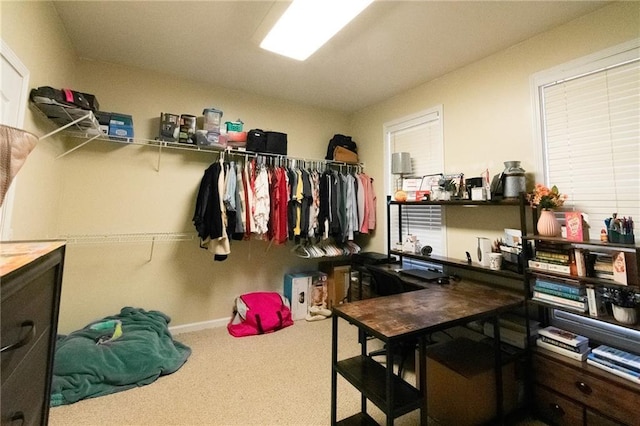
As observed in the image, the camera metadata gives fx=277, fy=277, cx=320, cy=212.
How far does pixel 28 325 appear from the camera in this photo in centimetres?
80

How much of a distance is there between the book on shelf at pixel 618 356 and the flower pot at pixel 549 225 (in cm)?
73

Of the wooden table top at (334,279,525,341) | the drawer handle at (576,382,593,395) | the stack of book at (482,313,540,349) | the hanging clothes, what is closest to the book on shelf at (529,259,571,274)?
the wooden table top at (334,279,525,341)

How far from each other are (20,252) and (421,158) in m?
3.29

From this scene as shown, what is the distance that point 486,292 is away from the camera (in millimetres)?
2082

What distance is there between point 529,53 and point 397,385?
2728mm

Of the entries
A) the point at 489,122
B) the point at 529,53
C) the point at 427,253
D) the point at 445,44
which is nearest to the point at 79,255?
the point at 427,253

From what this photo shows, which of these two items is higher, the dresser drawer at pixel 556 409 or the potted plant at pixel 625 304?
the potted plant at pixel 625 304

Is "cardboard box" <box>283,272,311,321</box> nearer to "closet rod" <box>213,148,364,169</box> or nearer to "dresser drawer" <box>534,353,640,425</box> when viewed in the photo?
"closet rod" <box>213,148,364,169</box>

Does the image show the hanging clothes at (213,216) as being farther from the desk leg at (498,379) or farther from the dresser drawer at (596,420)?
the dresser drawer at (596,420)

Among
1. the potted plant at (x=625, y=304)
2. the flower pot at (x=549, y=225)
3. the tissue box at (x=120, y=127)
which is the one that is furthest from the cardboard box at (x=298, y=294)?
the potted plant at (x=625, y=304)

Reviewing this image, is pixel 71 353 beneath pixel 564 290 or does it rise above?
beneath

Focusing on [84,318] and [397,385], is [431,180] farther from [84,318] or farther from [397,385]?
[84,318]

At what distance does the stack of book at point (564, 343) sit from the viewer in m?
1.73

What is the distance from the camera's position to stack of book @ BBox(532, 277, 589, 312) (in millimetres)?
1749
